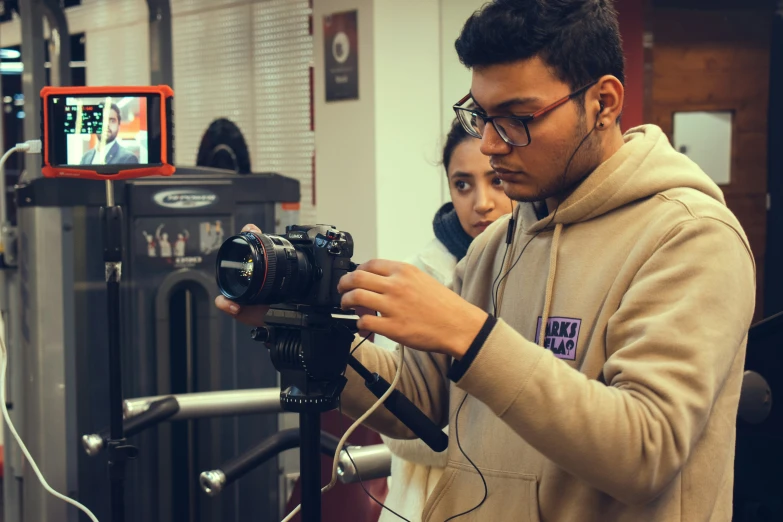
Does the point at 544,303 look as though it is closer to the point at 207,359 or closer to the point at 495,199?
the point at 495,199

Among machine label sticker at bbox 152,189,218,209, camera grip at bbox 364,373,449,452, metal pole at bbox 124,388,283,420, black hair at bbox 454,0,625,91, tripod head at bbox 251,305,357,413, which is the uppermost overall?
black hair at bbox 454,0,625,91

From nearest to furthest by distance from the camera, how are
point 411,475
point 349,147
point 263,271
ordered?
point 263,271, point 411,475, point 349,147

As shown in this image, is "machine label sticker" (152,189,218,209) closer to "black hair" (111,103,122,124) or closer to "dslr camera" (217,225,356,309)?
"black hair" (111,103,122,124)

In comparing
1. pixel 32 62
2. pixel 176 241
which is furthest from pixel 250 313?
pixel 32 62

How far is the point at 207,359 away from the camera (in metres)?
2.83

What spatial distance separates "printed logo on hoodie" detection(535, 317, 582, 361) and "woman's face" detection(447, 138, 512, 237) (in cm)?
91

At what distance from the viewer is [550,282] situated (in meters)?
1.31

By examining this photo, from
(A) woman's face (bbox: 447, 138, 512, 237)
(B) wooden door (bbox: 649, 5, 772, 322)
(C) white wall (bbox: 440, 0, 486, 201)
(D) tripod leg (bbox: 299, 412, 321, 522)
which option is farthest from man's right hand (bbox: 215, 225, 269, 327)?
(B) wooden door (bbox: 649, 5, 772, 322)

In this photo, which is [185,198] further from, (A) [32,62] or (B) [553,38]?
(B) [553,38]

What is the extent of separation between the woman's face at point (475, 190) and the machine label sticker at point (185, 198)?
34.9 inches

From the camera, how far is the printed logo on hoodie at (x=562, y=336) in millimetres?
1260

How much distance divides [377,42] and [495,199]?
2233mm

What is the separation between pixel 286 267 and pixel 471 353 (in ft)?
0.96

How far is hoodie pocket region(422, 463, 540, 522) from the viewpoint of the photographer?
1283mm
